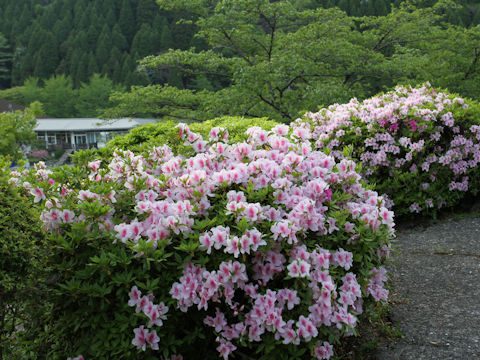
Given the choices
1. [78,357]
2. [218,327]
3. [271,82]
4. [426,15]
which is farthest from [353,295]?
[426,15]

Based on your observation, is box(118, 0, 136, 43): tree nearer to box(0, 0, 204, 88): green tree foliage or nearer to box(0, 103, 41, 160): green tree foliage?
box(0, 0, 204, 88): green tree foliage

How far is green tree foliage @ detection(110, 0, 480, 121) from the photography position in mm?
10117

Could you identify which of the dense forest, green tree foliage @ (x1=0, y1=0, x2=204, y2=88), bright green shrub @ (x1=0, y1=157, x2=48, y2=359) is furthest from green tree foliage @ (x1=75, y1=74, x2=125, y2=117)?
bright green shrub @ (x1=0, y1=157, x2=48, y2=359)

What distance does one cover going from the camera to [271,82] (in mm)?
10133

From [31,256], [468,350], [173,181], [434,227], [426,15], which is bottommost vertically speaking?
[434,227]

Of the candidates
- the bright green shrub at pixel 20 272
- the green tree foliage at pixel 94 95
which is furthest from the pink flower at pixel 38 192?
the green tree foliage at pixel 94 95

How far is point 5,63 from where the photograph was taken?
52.8 meters

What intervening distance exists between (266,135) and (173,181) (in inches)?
29.8

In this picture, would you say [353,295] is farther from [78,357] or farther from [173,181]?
[78,357]

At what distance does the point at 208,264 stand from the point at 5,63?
60.5 meters

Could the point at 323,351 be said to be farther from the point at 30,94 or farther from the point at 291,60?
the point at 30,94

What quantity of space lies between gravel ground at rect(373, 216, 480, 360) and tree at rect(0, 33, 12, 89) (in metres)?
56.5

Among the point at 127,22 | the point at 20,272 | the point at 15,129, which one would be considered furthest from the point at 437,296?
the point at 127,22

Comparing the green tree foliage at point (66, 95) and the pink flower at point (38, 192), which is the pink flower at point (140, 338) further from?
the green tree foliage at point (66, 95)
